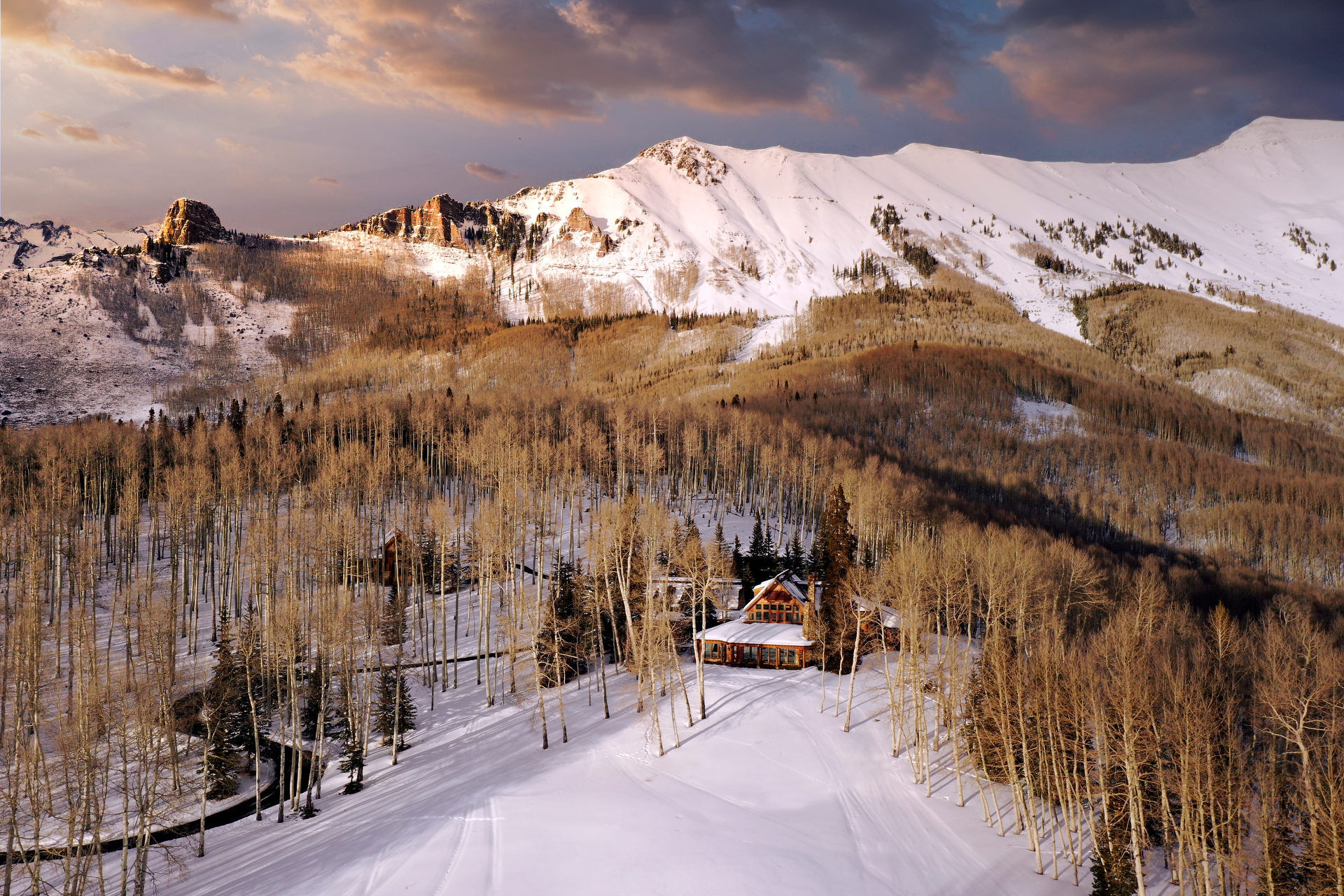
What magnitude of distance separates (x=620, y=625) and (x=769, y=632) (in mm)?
11963

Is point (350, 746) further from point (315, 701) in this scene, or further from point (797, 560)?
point (797, 560)

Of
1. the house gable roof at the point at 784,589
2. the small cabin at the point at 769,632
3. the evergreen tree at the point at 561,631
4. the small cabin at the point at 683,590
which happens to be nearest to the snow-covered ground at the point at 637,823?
the evergreen tree at the point at 561,631

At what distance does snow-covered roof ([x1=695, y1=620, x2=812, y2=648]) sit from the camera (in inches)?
2087

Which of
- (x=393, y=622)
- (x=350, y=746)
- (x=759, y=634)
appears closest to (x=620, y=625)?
(x=759, y=634)

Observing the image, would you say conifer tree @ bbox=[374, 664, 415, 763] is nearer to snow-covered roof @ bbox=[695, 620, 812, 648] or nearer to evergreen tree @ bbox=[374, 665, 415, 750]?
evergreen tree @ bbox=[374, 665, 415, 750]

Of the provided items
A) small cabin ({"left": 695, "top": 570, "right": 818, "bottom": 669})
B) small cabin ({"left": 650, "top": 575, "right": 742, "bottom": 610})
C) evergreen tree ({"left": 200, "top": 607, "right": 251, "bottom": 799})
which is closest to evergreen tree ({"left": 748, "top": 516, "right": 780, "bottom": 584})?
small cabin ({"left": 650, "top": 575, "right": 742, "bottom": 610})

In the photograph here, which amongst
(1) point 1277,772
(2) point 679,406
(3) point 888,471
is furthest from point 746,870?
(2) point 679,406

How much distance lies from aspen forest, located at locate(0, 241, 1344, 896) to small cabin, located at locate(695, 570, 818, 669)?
2.08 metres

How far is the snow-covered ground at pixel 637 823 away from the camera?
26.4 meters

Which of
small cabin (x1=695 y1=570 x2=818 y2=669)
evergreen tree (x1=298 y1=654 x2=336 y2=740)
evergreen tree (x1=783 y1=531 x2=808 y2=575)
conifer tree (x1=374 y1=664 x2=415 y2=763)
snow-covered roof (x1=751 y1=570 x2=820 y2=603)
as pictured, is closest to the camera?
evergreen tree (x1=298 y1=654 x2=336 y2=740)

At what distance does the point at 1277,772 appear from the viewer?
3134 centimetres

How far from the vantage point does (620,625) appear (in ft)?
183

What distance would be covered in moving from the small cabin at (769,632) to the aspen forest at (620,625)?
2.08 metres

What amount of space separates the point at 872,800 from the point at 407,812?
22.2 meters
